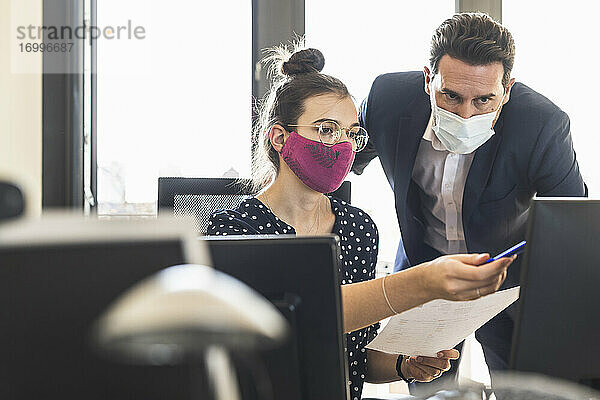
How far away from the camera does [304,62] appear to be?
1.49 m

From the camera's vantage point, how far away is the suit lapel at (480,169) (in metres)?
1.69

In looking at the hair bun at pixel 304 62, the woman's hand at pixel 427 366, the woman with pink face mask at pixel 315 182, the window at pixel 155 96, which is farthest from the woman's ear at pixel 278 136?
the window at pixel 155 96

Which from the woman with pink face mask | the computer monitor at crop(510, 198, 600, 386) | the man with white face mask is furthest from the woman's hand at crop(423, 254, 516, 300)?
the man with white face mask

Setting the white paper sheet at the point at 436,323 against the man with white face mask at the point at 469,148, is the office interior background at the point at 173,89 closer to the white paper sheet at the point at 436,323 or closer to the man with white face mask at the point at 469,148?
the man with white face mask at the point at 469,148

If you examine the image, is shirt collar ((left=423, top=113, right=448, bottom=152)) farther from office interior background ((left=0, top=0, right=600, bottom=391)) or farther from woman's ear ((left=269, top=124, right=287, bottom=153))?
office interior background ((left=0, top=0, right=600, bottom=391))

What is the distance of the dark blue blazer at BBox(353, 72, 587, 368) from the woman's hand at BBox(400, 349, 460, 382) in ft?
1.20

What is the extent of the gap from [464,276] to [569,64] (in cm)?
174

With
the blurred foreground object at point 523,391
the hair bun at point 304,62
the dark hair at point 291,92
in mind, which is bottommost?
the blurred foreground object at point 523,391

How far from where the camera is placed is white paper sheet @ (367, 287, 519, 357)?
1.03 m

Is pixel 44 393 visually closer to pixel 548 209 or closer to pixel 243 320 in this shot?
pixel 243 320

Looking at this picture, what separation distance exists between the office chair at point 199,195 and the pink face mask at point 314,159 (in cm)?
25

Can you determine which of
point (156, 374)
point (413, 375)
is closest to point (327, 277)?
point (156, 374)

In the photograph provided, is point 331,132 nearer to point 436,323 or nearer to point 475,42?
point 475,42

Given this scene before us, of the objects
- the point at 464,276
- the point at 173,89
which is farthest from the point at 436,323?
the point at 173,89
